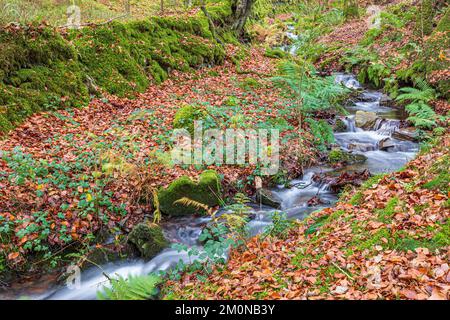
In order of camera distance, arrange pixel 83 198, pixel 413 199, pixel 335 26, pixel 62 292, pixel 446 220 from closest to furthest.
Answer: pixel 446 220, pixel 413 199, pixel 62 292, pixel 83 198, pixel 335 26

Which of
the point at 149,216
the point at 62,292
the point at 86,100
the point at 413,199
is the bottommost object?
the point at 62,292

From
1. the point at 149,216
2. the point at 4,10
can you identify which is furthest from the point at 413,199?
the point at 4,10

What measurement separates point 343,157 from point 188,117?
4.03 meters

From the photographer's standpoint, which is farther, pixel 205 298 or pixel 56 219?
pixel 56 219

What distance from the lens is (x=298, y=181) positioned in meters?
7.84

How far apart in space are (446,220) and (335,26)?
23721 mm

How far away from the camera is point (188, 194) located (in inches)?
261

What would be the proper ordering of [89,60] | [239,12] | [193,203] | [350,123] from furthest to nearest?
[239,12] < [350,123] < [89,60] < [193,203]

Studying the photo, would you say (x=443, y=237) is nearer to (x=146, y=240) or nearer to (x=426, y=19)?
(x=146, y=240)

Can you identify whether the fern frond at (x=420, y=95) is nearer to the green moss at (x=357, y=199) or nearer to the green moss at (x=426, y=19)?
the green moss at (x=426, y=19)

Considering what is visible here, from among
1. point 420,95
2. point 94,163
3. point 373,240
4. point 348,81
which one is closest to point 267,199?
point 373,240

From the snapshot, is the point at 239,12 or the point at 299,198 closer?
the point at 299,198

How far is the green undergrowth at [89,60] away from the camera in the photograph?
26.9ft

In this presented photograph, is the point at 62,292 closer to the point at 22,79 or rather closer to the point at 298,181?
the point at 298,181
